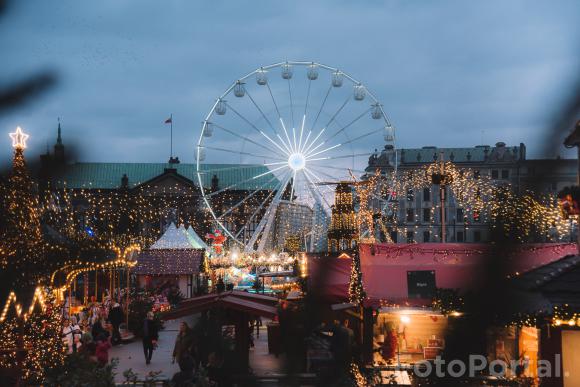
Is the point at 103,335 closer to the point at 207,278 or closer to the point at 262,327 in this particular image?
the point at 262,327

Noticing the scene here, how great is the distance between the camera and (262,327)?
1313 inches

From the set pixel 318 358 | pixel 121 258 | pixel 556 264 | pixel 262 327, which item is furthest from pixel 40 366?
pixel 262 327

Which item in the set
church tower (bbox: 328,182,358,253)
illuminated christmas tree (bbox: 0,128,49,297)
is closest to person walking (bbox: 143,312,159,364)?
illuminated christmas tree (bbox: 0,128,49,297)

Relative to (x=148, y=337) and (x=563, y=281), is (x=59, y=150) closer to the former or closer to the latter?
(x=563, y=281)

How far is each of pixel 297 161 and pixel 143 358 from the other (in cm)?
2188

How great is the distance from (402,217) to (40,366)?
3847 inches

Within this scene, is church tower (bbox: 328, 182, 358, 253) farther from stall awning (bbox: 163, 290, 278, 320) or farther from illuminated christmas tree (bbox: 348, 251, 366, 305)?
stall awning (bbox: 163, 290, 278, 320)

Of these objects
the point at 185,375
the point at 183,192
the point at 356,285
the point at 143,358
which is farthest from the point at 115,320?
the point at 183,192

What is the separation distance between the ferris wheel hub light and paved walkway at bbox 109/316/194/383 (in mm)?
14807

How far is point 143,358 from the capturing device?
868 inches

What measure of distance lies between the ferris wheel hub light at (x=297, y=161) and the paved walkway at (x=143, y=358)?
14.8 meters

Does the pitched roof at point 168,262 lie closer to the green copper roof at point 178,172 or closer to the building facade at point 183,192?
the building facade at point 183,192

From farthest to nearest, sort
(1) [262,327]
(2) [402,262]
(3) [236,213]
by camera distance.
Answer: (3) [236,213] → (1) [262,327] → (2) [402,262]

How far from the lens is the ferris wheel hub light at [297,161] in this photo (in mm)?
42281
